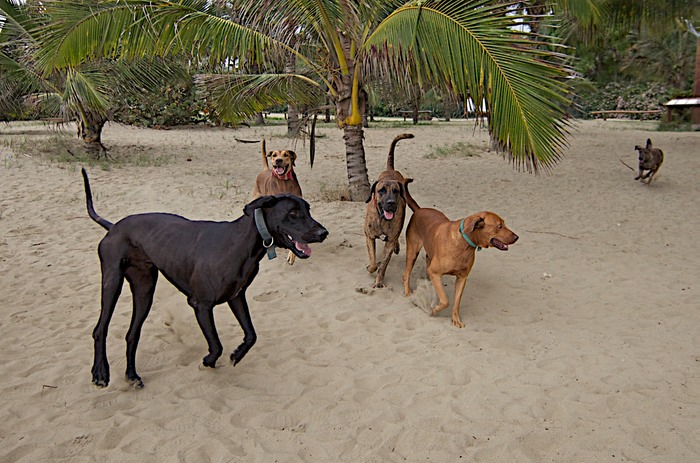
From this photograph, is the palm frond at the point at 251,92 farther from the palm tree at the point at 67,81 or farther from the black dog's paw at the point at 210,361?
the black dog's paw at the point at 210,361

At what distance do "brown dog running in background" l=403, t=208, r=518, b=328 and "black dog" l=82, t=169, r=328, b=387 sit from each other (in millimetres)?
1568

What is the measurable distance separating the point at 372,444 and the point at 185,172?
348 inches

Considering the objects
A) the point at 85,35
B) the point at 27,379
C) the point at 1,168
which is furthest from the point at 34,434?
the point at 1,168

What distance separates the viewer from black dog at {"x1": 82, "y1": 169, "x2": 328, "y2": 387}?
2840mm

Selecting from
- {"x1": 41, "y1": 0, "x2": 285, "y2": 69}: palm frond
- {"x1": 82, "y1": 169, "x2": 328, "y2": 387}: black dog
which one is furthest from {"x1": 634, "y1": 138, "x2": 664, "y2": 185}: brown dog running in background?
{"x1": 82, "y1": 169, "x2": 328, "y2": 387}: black dog

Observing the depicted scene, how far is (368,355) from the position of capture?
3770 millimetres

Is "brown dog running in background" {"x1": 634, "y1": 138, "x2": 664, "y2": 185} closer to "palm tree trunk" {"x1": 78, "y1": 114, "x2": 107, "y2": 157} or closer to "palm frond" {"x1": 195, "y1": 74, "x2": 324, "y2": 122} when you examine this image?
"palm frond" {"x1": 195, "y1": 74, "x2": 324, "y2": 122}

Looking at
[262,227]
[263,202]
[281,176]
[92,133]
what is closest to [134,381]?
[262,227]

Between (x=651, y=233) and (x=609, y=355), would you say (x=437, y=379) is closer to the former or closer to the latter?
(x=609, y=355)

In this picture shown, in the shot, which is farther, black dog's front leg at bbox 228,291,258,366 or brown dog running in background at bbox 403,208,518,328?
brown dog running in background at bbox 403,208,518,328

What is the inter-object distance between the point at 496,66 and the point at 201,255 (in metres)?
3.16

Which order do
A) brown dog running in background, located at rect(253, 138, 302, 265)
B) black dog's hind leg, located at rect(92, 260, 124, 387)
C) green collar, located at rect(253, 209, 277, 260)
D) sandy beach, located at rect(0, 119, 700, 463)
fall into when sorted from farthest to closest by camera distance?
brown dog running in background, located at rect(253, 138, 302, 265) → black dog's hind leg, located at rect(92, 260, 124, 387) → green collar, located at rect(253, 209, 277, 260) → sandy beach, located at rect(0, 119, 700, 463)

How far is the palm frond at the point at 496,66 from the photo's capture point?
4.46 meters

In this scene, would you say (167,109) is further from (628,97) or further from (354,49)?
(628,97)
